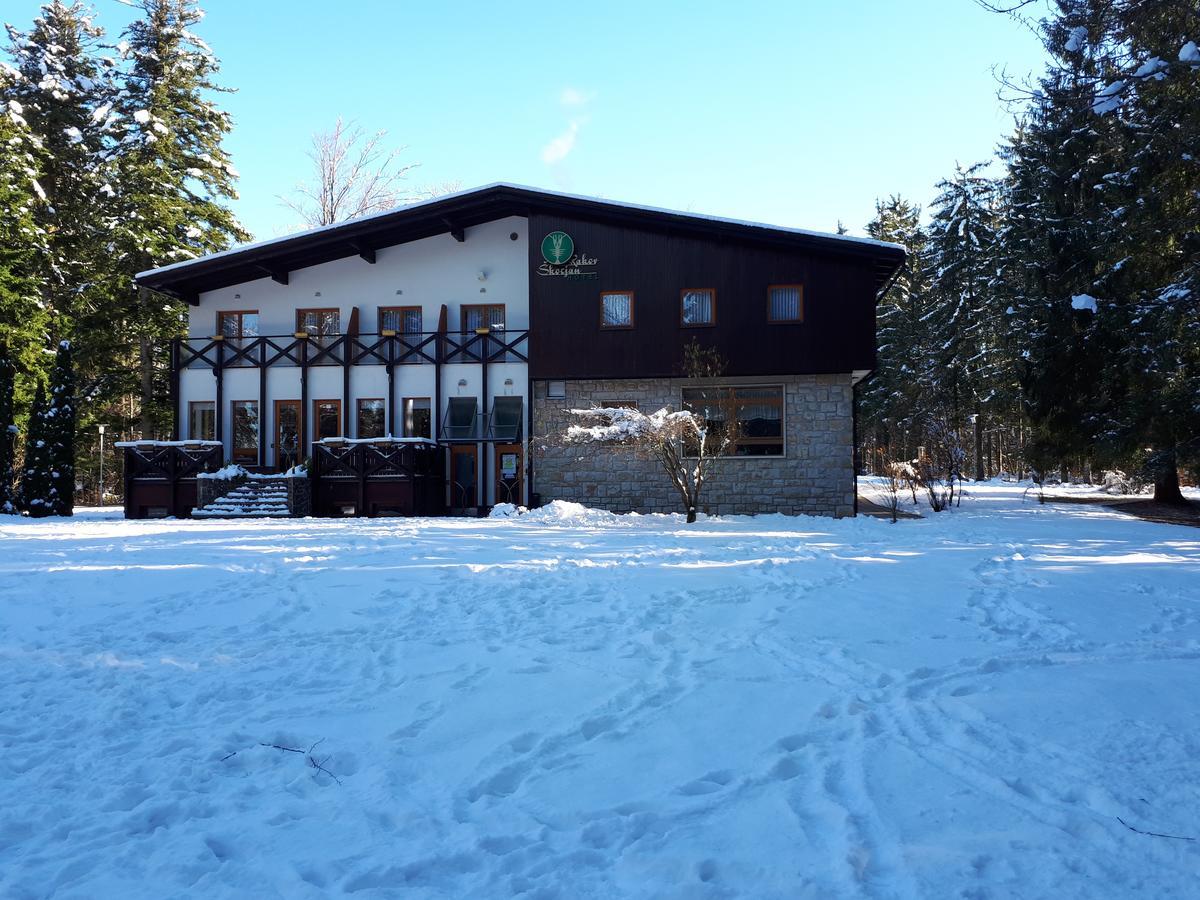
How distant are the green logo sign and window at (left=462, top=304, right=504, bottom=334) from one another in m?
2.16

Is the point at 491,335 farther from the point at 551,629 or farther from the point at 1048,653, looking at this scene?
the point at 1048,653

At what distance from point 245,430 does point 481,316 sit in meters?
7.05

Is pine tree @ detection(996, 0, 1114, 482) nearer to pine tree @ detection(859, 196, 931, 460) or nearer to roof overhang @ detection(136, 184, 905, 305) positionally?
roof overhang @ detection(136, 184, 905, 305)

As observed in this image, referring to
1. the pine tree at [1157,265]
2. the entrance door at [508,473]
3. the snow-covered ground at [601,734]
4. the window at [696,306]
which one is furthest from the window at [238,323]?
the pine tree at [1157,265]

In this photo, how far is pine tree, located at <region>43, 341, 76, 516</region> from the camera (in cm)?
1672

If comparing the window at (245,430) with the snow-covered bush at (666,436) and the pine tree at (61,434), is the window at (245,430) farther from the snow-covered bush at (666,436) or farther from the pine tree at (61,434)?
the snow-covered bush at (666,436)

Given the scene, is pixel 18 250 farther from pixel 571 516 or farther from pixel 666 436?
pixel 666 436

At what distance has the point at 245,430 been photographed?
19.7 metres

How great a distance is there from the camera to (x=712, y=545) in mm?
10211

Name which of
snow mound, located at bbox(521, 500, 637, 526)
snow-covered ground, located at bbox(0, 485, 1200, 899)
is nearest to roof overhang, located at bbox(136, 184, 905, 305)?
snow mound, located at bbox(521, 500, 637, 526)

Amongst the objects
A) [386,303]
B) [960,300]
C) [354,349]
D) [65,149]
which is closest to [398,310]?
[386,303]

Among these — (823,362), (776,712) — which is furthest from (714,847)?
(823,362)

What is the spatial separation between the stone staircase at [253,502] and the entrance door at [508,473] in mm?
4911

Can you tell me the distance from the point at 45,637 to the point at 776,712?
5128mm
